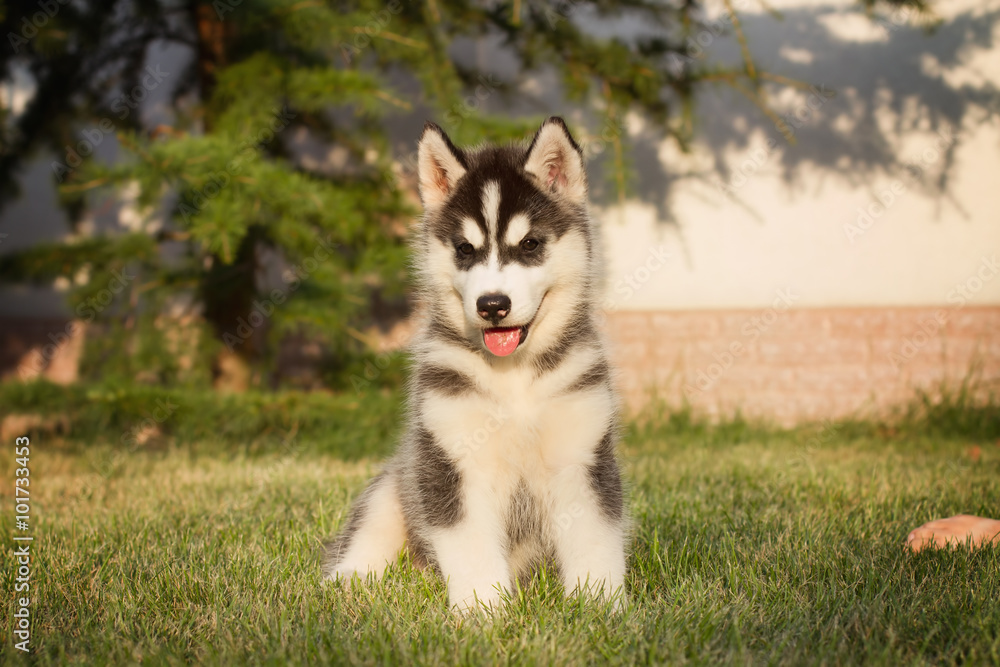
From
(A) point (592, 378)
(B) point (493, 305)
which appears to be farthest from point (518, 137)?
(B) point (493, 305)

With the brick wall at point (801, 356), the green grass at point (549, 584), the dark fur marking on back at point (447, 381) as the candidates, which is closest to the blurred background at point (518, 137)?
the brick wall at point (801, 356)

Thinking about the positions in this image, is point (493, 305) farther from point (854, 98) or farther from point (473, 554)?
point (854, 98)

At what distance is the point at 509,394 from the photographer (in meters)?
2.68

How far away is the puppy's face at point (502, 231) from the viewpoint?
2.57 meters

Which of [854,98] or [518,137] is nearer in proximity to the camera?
[518,137]

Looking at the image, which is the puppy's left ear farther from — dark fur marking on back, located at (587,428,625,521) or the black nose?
dark fur marking on back, located at (587,428,625,521)

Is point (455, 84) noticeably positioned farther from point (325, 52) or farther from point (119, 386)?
point (119, 386)

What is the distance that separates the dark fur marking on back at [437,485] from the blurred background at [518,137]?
332 centimetres

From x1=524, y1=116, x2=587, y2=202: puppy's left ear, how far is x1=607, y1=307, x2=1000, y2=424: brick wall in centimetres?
447

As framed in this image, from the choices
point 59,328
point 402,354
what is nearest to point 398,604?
point 402,354

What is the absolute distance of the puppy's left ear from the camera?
2.78 meters

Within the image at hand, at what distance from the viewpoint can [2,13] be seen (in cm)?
547

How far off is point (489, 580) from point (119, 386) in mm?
4509

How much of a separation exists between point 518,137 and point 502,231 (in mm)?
3212
